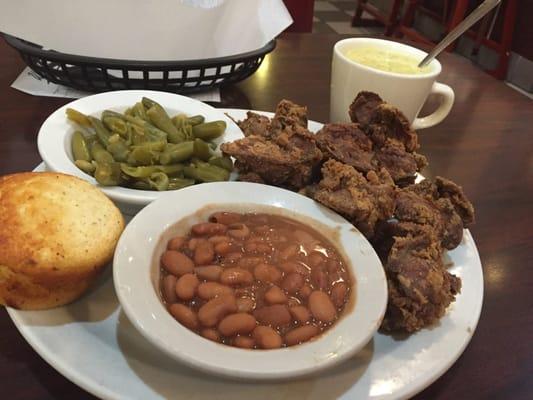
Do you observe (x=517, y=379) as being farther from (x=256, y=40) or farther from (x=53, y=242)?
(x=256, y=40)

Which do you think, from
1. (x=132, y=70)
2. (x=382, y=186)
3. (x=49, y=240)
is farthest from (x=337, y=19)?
(x=49, y=240)

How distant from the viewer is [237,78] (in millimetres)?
2539

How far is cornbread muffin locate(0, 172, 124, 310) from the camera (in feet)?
3.91

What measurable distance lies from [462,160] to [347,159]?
100 cm

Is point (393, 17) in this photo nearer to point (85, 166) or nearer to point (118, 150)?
point (118, 150)

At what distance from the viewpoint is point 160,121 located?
76.2 inches

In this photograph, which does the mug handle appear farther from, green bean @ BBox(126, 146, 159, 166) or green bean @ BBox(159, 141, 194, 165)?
green bean @ BBox(126, 146, 159, 166)

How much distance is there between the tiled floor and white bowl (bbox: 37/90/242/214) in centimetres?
706

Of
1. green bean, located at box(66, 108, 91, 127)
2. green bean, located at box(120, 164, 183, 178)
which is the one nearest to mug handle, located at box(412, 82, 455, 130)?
green bean, located at box(120, 164, 183, 178)

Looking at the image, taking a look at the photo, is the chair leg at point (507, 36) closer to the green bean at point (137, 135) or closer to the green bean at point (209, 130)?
the green bean at point (209, 130)

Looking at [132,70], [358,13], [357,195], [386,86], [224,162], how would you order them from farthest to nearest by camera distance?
[358,13], [132,70], [386,86], [224,162], [357,195]

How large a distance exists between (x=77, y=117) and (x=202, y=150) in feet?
1.62

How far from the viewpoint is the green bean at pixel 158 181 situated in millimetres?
1688

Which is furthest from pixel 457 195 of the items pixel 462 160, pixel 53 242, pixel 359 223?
pixel 53 242
